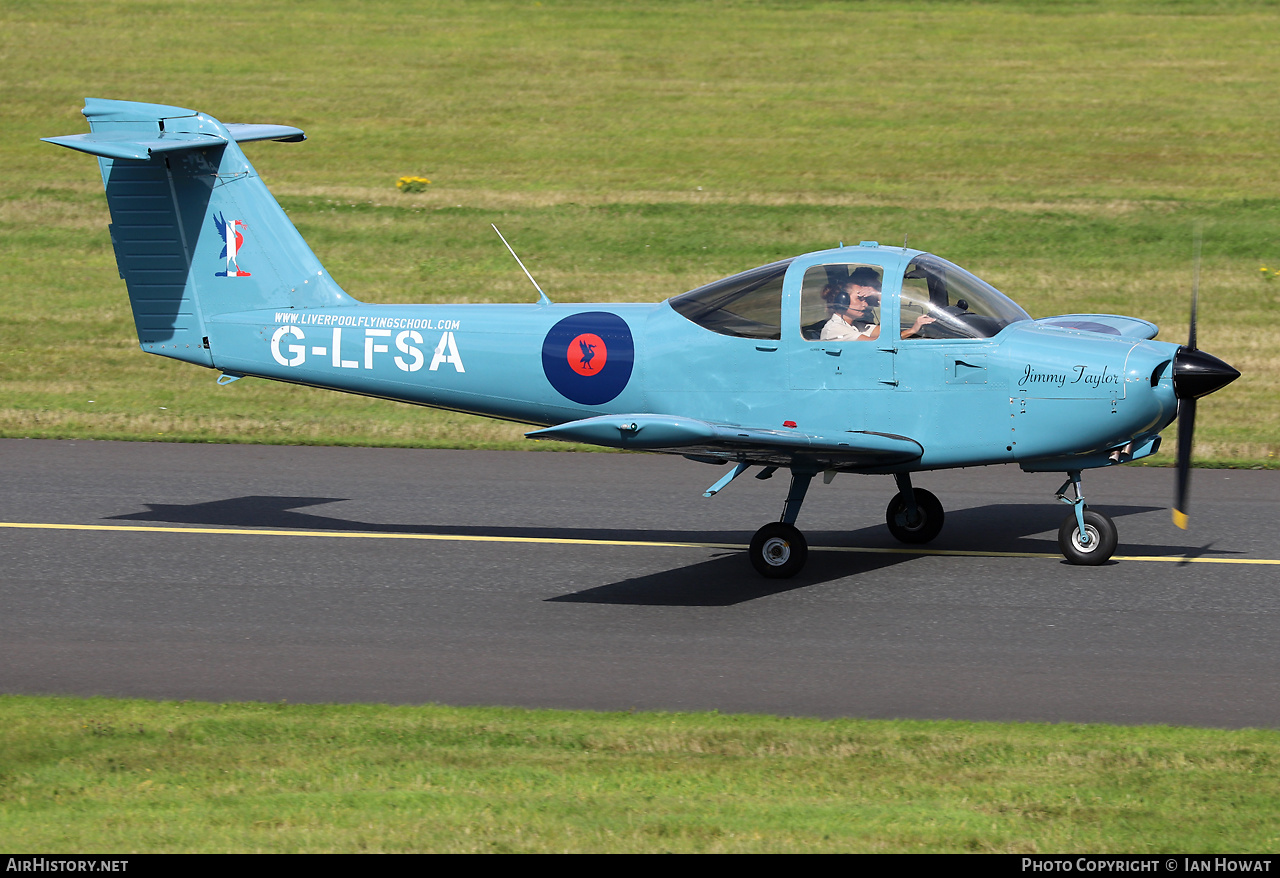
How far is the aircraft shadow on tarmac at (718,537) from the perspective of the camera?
984 cm

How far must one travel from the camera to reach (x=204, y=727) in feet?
23.2

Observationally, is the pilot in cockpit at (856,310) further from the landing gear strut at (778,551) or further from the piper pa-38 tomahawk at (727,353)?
the landing gear strut at (778,551)

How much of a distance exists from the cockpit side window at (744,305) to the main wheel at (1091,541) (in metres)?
2.57

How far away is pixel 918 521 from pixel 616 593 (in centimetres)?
266

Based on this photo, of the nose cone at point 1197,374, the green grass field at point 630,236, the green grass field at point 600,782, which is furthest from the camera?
the nose cone at point 1197,374

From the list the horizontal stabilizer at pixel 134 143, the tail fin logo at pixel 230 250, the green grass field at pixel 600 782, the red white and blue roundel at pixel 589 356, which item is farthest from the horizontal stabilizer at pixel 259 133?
the green grass field at pixel 600 782

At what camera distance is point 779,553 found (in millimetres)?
9984

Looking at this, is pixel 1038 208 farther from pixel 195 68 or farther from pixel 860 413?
pixel 195 68

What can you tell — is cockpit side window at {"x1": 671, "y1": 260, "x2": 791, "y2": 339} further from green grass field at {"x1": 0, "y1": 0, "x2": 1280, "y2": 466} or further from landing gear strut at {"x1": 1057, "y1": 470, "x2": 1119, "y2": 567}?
green grass field at {"x1": 0, "y1": 0, "x2": 1280, "y2": 466}

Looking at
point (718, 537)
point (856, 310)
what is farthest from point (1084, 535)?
point (718, 537)

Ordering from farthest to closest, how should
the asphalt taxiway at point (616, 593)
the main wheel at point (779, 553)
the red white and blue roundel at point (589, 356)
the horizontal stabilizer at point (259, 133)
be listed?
the horizontal stabilizer at point (259, 133) → the red white and blue roundel at point (589, 356) → the main wheel at point (779, 553) → the asphalt taxiway at point (616, 593)

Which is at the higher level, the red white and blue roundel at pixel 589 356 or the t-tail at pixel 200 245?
the t-tail at pixel 200 245

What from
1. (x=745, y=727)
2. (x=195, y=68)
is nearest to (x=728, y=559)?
(x=745, y=727)

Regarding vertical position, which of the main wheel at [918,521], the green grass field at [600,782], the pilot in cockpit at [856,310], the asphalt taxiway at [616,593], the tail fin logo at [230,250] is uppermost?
the tail fin logo at [230,250]
